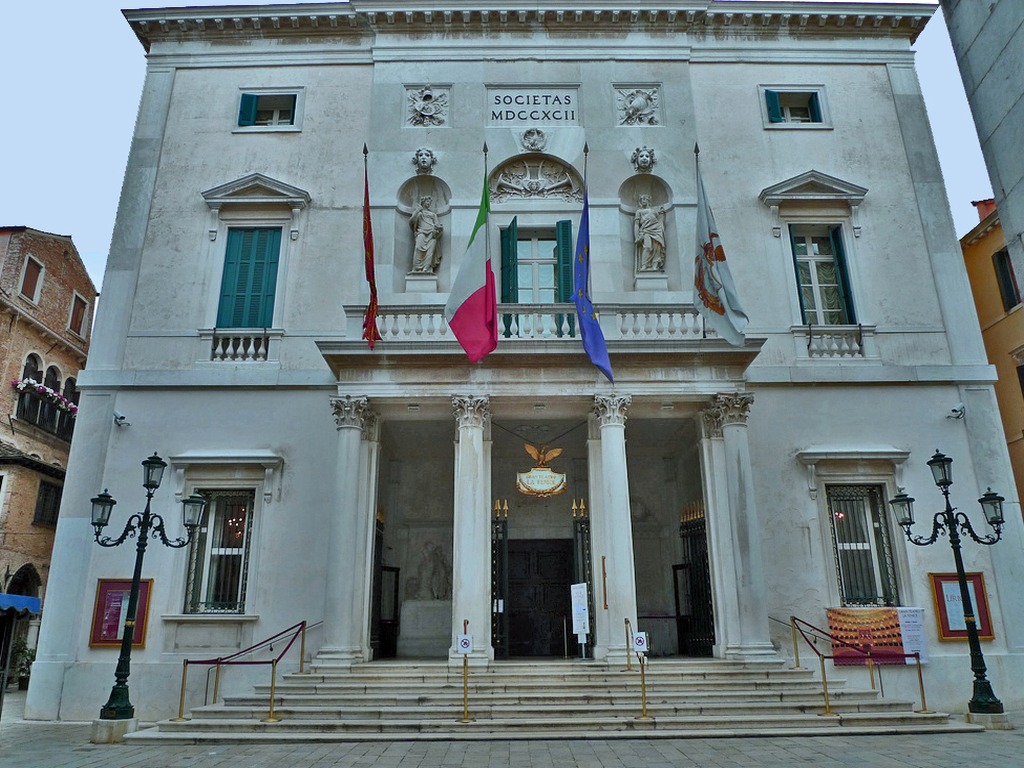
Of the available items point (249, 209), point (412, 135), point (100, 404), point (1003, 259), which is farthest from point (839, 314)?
point (100, 404)

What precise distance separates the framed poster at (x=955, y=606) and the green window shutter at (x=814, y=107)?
11.0 meters

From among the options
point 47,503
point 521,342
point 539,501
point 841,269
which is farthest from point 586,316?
point 47,503

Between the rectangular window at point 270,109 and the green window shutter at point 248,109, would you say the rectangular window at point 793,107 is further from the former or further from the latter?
the green window shutter at point 248,109

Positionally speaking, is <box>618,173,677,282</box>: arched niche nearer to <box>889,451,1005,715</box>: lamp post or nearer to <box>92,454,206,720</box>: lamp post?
<box>889,451,1005,715</box>: lamp post

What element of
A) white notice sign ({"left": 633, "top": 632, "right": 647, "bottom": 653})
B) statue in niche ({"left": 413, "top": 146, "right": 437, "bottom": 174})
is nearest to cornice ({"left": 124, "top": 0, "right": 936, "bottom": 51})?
statue in niche ({"left": 413, "top": 146, "right": 437, "bottom": 174})

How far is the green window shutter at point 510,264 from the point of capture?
1714 centimetres

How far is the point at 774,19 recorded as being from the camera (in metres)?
19.1

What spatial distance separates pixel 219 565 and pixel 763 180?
14803 mm

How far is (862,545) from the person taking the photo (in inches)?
607

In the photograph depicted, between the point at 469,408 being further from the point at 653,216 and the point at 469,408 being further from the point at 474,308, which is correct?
the point at 653,216

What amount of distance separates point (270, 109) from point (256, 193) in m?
2.84

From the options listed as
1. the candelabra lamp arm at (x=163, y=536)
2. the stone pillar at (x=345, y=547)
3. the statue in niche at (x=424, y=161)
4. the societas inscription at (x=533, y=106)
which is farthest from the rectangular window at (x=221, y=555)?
the societas inscription at (x=533, y=106)

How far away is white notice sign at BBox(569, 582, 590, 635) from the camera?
44.2 feet

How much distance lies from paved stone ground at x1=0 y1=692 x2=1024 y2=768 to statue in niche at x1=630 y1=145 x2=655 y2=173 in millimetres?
12465
